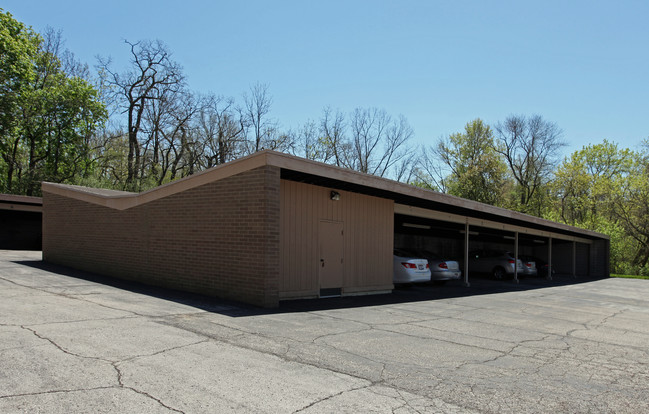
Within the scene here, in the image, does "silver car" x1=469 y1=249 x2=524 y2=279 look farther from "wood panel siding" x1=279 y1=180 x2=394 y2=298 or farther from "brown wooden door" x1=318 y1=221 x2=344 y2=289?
"brown wooden door" x1=318 y1=221 x2=344 y2=289

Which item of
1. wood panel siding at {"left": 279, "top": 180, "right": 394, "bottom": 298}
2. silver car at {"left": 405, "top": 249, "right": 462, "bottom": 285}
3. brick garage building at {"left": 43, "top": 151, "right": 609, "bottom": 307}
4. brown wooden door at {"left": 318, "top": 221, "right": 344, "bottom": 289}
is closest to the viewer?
brick garage building at {"left": 43, "top": 151, "right": 609, "bottom": 307}

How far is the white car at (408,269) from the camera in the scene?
14.8 m

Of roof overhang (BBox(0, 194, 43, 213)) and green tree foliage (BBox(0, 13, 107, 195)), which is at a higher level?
green tree foliage (BBox(0, 13, 107, 195))

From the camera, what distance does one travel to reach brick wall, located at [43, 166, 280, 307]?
31.0 ft

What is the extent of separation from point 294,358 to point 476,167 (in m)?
38.1

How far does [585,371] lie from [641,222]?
130 ft

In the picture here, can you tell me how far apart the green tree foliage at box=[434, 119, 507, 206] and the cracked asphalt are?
3165 cm

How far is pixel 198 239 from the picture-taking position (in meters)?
10.7

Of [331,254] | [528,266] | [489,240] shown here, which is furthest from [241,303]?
[489,240]

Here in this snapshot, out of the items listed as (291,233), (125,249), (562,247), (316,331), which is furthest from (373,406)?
(562,247)

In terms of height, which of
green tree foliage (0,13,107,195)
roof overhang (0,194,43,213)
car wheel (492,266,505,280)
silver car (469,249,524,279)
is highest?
green tree foliage (0,13,107,195)

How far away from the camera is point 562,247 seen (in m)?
33.1

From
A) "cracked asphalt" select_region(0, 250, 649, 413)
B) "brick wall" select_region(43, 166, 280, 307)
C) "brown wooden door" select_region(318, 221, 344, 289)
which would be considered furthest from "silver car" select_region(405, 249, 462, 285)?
"brick wall" select_region(43, 166, 280, 307)

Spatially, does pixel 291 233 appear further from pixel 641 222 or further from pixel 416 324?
pixel 641 222
